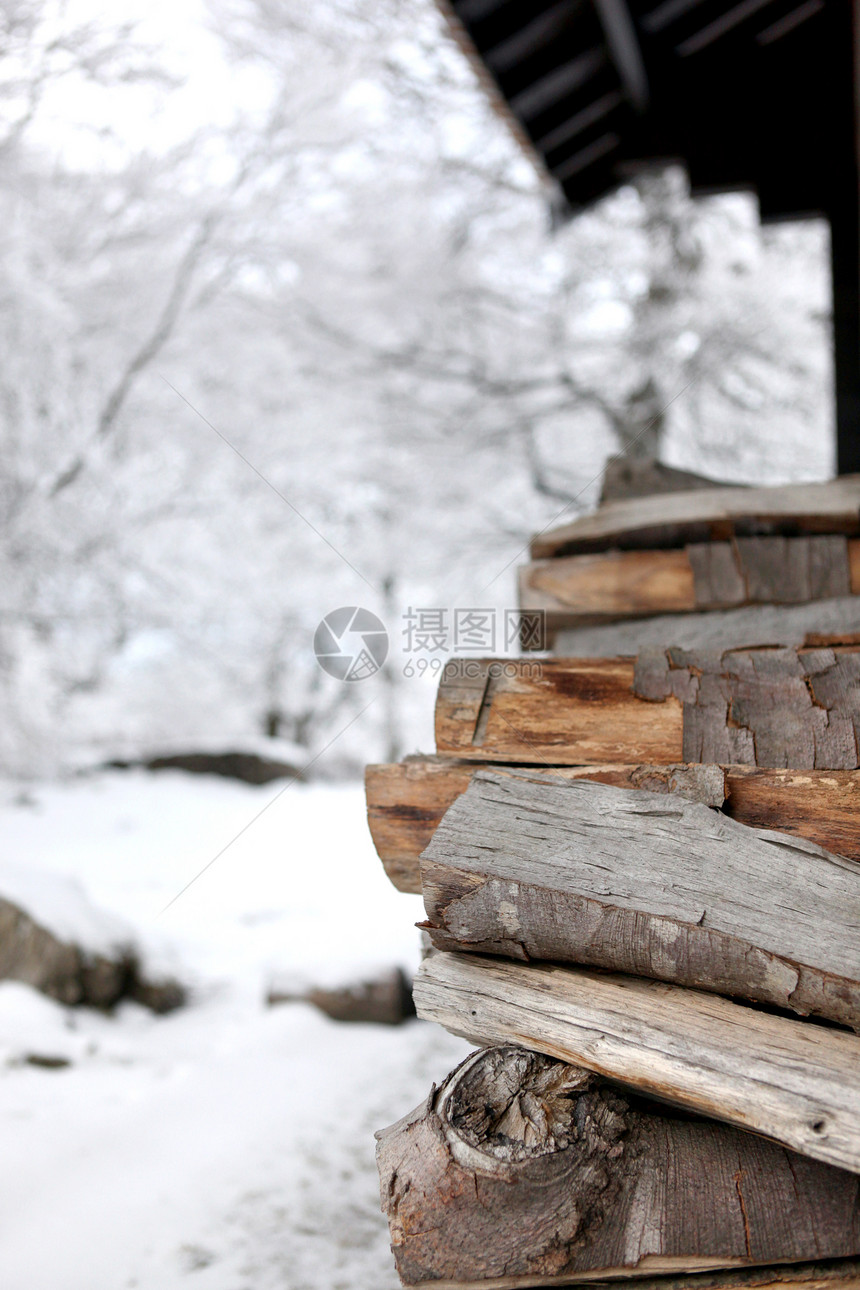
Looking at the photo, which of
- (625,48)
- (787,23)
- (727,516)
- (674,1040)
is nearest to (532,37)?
(625,48)

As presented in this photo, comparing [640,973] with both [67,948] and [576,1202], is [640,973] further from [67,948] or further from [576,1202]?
[67,948]

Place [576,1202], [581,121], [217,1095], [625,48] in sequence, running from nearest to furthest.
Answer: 1. [576,1202]
2. [217,1095]
3. [625,48]
4. [581,121]

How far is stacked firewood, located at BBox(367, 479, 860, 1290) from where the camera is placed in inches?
29.7

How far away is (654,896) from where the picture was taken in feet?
2.73

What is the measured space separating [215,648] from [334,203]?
9.17 feet

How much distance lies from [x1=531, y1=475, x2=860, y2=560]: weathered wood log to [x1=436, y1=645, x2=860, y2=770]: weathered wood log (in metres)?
0.47

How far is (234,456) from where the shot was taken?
16.6 ft

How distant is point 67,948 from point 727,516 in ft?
7.41

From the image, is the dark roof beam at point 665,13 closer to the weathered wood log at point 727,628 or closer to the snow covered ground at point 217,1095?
the weathered wood log at point 727,628

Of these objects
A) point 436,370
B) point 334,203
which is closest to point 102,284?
point 334,203

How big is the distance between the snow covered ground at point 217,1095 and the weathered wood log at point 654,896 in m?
0.80

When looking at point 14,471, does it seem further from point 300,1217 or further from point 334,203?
point 300,1217

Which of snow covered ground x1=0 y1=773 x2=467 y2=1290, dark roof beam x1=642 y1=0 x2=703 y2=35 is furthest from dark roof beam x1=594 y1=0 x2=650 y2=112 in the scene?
snow covered ground x1=0 y1=773 x2=467 y2=1290

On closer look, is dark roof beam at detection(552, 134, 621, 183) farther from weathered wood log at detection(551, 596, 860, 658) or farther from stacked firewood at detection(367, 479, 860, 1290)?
stacked firewood at detection(367, 479, 860, 1290)
